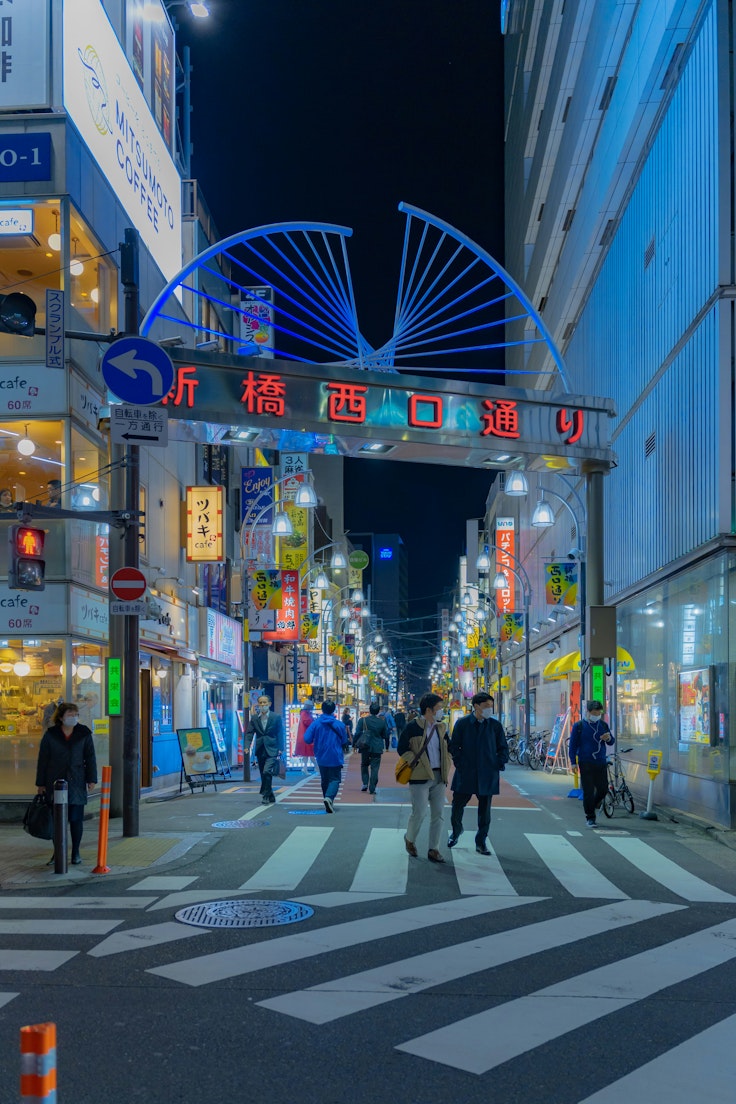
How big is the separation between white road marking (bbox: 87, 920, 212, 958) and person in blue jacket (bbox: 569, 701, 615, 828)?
360 inches

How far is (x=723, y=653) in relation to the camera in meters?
17.1

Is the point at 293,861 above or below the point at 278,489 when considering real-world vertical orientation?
below

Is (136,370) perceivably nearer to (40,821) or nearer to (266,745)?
(40,821)

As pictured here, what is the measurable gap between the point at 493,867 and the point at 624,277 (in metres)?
18.3

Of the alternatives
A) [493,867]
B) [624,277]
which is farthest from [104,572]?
[624,277]

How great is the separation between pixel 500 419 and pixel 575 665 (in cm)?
1519

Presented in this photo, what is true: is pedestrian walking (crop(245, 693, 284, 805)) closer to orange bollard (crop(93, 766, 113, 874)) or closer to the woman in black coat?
the woman in black coat

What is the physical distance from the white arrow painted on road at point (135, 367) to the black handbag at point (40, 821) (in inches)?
208

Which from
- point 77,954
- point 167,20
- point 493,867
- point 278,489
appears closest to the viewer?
point 77,954

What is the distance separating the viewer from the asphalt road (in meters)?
5.45

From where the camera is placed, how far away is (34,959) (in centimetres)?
788

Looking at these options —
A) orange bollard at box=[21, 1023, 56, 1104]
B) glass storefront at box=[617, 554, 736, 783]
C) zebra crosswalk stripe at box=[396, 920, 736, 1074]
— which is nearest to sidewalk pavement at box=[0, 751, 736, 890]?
glass storefront at box=[617, 554, 736, 783]

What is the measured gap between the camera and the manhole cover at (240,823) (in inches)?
642

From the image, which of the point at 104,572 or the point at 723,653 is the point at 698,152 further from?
the point at 104,572
